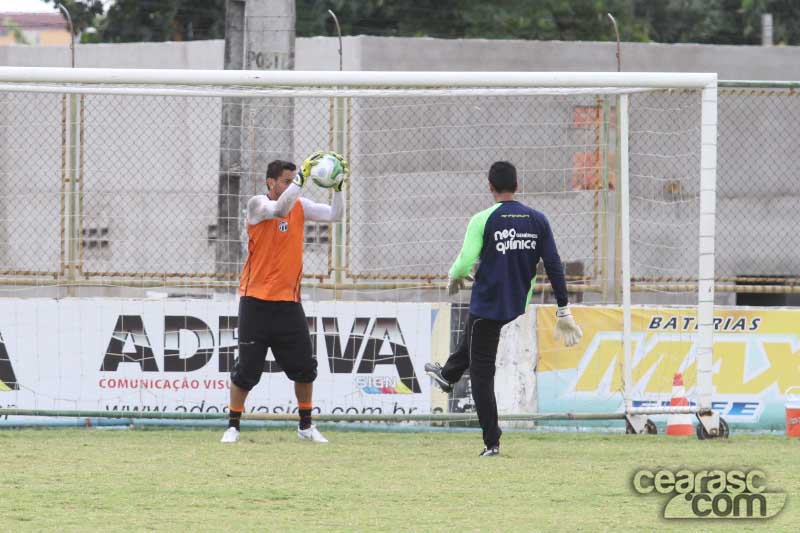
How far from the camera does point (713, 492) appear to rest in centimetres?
724

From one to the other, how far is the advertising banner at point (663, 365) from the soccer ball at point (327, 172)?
2.70 meters

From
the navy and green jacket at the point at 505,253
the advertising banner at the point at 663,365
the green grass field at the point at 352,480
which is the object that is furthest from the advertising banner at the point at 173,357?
the navy and green jacket at the point at 505,253


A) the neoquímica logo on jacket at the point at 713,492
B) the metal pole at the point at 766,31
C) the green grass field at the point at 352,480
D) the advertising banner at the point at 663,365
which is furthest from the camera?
the metal pole at the point at 766,31

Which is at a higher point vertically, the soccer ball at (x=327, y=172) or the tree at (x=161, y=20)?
the tree at (x=161, y=20)

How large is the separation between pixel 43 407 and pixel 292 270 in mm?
2618

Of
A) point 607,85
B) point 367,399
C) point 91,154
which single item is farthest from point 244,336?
point 91,154

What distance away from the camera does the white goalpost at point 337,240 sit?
1070 cm

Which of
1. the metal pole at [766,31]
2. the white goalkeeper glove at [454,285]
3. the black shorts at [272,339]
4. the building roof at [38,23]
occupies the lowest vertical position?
the black shorts at [272,339]

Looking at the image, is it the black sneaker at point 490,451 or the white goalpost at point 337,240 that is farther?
the white goalpost at point 337,240

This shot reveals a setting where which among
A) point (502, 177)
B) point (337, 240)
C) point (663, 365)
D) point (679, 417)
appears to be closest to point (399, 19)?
point (337, 240)

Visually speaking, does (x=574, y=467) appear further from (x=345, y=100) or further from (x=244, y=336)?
(x=345, y=100)

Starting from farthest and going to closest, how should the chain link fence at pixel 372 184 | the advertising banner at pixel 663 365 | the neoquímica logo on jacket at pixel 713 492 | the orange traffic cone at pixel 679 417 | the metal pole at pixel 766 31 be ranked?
the metal pole at pixel 766 31
the chain link fence at pixel 372 184
the advertising banner at pixel 663 365
the orange traffic cone at pixel 679 417
the neoquímica logo on jacket at pixel 713 492

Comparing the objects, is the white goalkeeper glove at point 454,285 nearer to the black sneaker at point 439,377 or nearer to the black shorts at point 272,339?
the black sneaker at point 439,377

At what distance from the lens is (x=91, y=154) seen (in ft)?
47.9
